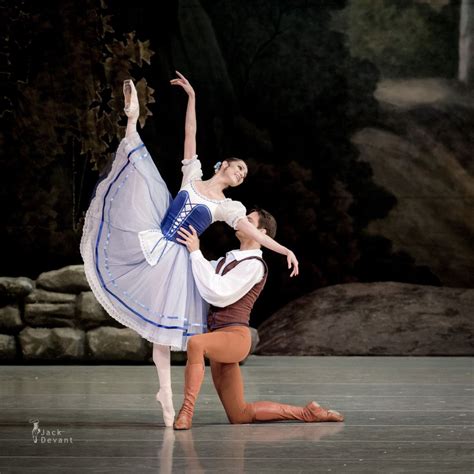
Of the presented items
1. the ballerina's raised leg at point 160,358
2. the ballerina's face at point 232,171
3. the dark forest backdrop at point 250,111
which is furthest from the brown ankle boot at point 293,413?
the dark forest backdrop at point 250,111

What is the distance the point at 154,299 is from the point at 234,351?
403mm

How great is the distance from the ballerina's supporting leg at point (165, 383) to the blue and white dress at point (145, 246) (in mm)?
56

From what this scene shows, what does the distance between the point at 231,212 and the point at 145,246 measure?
1.29 feet

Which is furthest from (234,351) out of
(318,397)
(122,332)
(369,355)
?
(369,355)

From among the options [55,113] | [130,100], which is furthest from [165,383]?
[55,113]

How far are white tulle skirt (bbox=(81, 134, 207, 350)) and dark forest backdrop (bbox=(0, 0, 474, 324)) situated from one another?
4.82 meters

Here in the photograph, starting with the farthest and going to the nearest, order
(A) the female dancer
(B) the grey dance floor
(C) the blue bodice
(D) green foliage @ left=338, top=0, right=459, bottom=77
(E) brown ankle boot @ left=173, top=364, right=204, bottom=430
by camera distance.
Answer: (D) green foliage @ left=338, top=0, right=459, bottom=77 < (C) the blue bodice < (A) the female dancer < (E) brown ankle boot @ left=173, top=364, right=204, bottom=430 < (B) the grey dance floor

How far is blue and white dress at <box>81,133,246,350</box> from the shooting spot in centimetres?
464

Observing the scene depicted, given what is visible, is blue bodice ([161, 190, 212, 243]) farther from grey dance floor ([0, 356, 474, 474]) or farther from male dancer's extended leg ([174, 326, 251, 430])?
grey dance floor ([0, 356, 474, 474])

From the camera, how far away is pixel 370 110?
989cm

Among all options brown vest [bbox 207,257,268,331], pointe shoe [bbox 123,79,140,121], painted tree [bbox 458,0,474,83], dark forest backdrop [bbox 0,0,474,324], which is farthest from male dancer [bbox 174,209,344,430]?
painted tree [bbox 458,0,474,83]

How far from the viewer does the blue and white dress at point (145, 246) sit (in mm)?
4637

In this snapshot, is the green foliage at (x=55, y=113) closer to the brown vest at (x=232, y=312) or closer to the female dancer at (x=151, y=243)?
the female dancer at (x=151, y=243)

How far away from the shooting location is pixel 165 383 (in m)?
4.64
